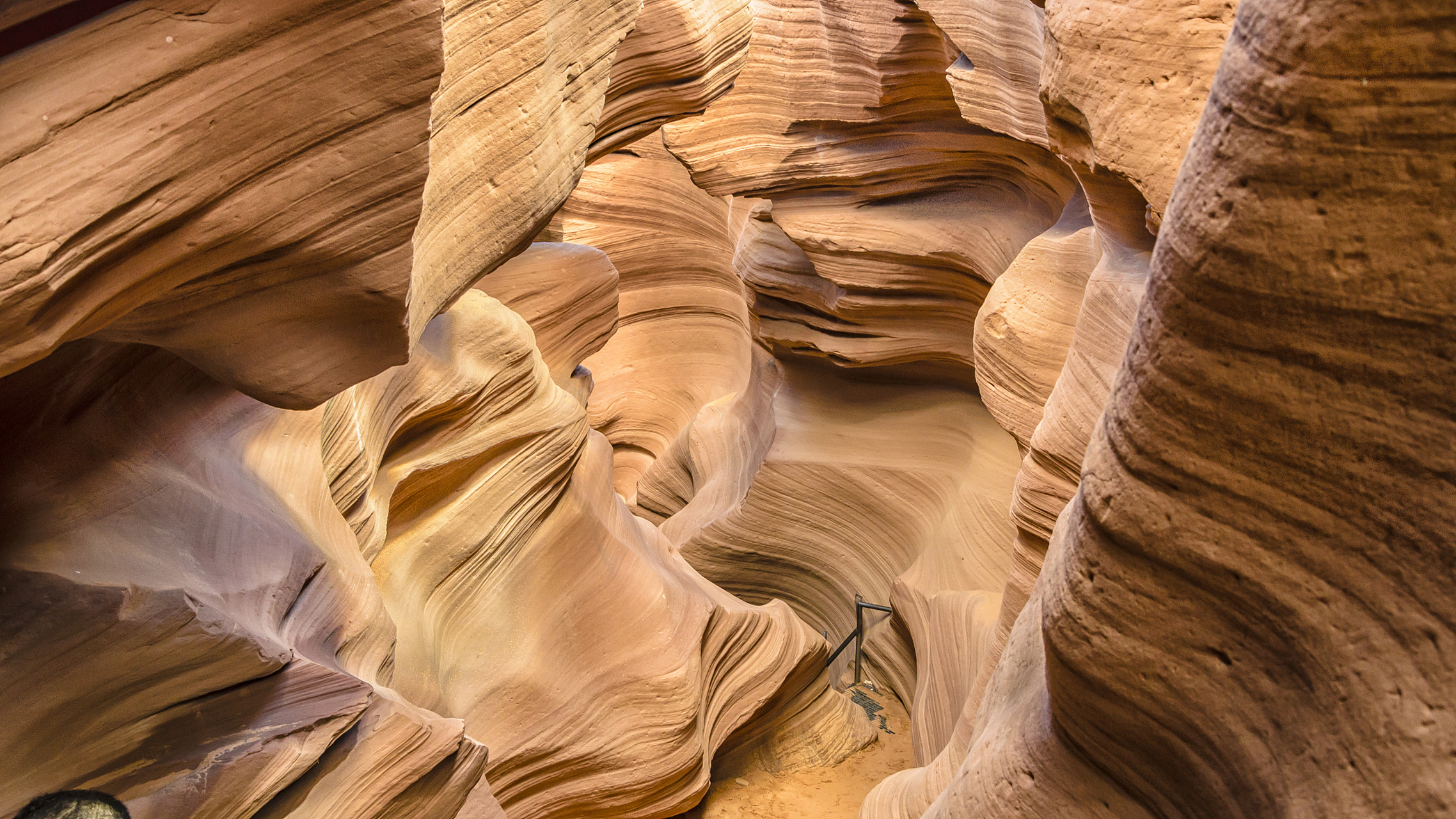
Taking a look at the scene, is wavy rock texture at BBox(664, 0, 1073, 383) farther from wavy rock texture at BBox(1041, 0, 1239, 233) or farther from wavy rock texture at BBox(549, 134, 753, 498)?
wavy rock texture at BBox(1041, 0, 1239, 233)

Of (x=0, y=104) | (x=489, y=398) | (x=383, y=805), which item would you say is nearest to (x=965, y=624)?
(x=489, y=398)

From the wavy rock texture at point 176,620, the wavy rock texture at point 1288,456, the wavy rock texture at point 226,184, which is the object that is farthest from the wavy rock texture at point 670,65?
the wavy rock texture at point 1288,456

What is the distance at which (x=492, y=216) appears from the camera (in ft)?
11.2

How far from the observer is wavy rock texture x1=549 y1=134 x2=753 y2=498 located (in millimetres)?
9656

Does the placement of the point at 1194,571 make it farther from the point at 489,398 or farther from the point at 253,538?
the point at 489,398

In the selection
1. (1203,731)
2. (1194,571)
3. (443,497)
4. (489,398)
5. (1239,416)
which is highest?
(1239,416)

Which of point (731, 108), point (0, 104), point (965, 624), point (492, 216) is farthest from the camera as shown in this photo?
point (731, 108)

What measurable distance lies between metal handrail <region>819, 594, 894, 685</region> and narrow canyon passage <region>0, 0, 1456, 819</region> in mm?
66

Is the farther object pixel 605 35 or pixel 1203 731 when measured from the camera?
pixel 605 35

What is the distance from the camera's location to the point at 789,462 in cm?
786

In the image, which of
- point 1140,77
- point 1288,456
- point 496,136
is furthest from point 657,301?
point 1288,456

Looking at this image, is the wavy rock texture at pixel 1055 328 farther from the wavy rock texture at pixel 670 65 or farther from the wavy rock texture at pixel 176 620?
the wavy rock texture at pixel 176 620

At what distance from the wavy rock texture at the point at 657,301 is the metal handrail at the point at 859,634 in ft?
9.60

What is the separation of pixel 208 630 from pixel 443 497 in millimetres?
2331
